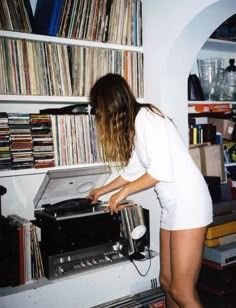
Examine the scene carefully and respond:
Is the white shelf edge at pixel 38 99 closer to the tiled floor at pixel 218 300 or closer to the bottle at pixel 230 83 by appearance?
the bottle at pixel 230 83

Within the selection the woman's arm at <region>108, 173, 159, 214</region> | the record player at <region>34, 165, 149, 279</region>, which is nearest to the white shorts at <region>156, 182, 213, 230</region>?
the woman's arm at <region>108, 173, 159, 214</region>

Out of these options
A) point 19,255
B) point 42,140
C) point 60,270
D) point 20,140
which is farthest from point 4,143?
point 60,270

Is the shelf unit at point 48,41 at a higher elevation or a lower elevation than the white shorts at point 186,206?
higher

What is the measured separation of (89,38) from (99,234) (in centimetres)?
109

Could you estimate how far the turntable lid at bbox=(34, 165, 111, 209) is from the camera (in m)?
1.72

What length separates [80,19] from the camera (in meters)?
1.78

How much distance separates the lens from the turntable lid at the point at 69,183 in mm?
1718

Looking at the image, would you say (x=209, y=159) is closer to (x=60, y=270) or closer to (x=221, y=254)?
(x=221, y=254)

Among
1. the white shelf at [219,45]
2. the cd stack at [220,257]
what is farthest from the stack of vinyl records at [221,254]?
the white shelf at [219,45]

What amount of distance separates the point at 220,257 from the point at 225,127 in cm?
104

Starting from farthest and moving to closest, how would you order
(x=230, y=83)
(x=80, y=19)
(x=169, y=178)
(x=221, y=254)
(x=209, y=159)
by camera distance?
1. (x=230, y=83)
2. (x=209, y=159)
3. (x=221, y=254)
4. (x=80, y=19)
5. (x=169, y=178)

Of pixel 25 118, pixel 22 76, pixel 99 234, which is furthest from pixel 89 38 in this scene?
pixel 99 234

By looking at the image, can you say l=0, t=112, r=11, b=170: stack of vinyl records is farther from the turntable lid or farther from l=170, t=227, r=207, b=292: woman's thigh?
l=170, t=227, r=207, b=292: woman's thigh

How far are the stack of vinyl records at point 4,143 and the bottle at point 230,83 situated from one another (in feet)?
5.82
